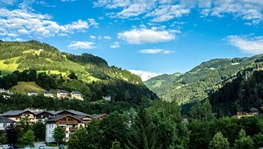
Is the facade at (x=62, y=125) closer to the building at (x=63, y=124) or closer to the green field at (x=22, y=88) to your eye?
the building at (x=63, y=124)

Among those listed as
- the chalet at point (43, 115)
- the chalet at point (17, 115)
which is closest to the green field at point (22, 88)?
the chalet at point (43, 115)

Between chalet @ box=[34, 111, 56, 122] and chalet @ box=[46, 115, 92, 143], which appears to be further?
chalet @ box=[34, 111, 56, 122]

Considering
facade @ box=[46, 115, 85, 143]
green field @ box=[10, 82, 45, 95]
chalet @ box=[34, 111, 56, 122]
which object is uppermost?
green field @ box=[10, 82, 45, 95]

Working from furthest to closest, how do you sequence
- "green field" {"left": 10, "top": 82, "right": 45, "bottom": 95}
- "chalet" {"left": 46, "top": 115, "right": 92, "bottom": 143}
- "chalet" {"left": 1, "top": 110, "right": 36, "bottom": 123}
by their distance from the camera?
1. "green field" {"left": 10, "top": 82, "right": 45, "bottom": 95}
2. "chalet" {"left": 1, "top": 110, "right": 36, "bottom": 123}
3. "chalet" {"left": 46, "top": 115, "right": 92, "bottom": 143}

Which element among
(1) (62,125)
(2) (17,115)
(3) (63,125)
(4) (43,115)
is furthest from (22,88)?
(3) (63,125)

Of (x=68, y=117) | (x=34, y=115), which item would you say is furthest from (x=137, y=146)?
(x=34, y=115)

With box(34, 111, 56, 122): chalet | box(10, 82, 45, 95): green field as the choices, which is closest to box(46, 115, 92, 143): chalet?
box(34, 111, 56, 122): chalet

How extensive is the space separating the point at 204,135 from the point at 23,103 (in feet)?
331

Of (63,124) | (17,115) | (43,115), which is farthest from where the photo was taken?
(43,115)

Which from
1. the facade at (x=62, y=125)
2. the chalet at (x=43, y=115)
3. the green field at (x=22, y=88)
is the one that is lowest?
the facade at (x=62, y=125)

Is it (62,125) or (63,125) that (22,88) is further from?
(63,125)

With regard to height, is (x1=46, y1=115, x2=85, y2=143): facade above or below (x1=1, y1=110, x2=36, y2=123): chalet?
below

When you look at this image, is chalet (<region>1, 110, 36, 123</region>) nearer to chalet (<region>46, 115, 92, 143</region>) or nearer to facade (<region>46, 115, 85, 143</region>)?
facade (<region>46, 115, 85, 143</region>)

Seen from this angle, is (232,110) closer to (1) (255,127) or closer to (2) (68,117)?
(1) (255,127)
